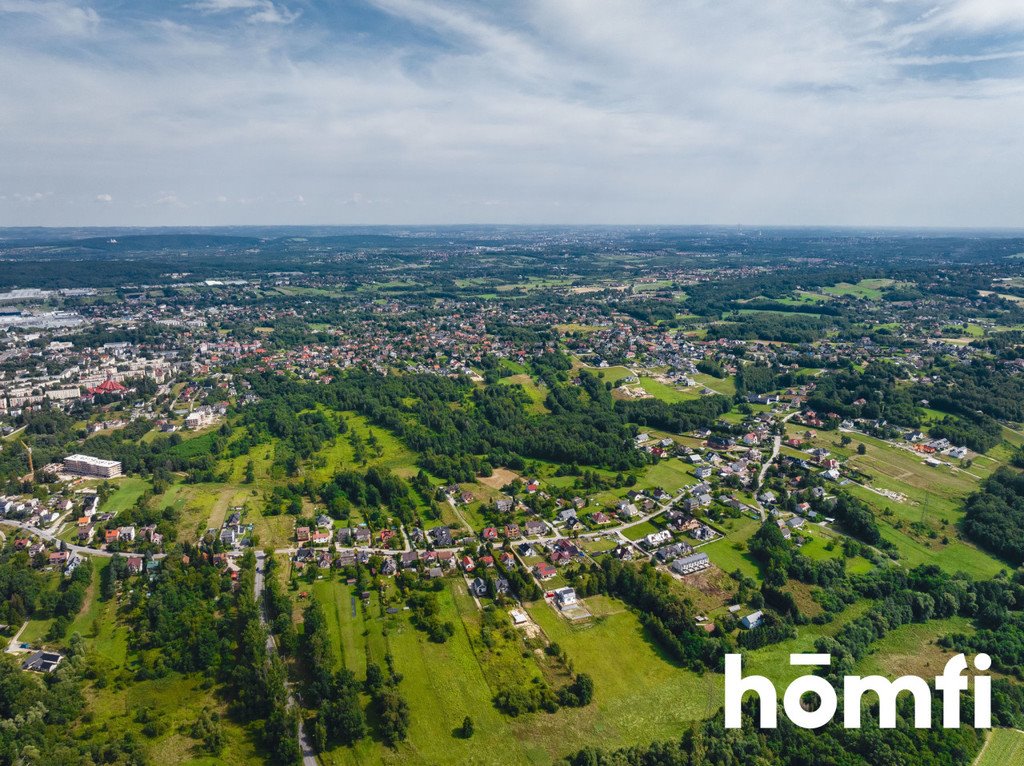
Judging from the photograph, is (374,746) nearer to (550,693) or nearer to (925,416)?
(550,693)

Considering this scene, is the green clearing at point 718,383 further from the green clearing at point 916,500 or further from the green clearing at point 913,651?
the green clearing at point 913,651

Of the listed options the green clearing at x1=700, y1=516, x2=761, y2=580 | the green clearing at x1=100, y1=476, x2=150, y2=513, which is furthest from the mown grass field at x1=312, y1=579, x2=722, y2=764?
the green clearing at x1=100, y1=476, x2=150, y2=513

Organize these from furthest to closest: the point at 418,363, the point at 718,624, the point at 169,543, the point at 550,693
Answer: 1. the point at 418,363
2. the point at 169,543
3. the point at 718,624
4. the point at 550,693

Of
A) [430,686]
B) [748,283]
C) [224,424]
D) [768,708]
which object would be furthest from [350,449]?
[748,283]

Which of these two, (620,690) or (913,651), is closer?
(620,690)

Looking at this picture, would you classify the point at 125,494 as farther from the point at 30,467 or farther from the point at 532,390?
the point at 532,390

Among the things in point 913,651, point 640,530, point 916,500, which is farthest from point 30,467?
point 916,500
